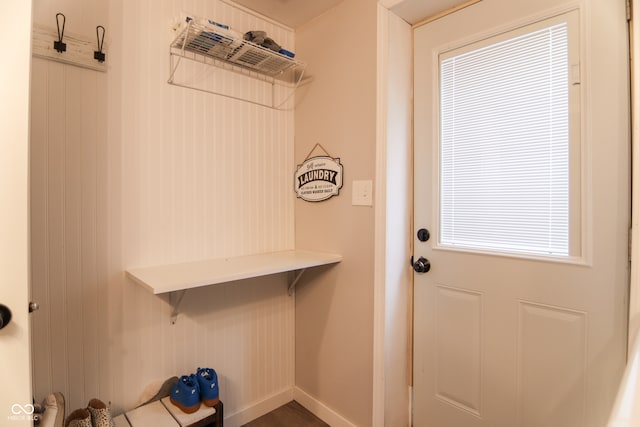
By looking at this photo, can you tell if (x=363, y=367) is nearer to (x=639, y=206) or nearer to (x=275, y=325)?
(x=275, y=325)

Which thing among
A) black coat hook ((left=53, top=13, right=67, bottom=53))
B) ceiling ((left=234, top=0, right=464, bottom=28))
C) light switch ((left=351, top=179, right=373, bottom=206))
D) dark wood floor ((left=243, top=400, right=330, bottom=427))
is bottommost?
dark wood floor ((left=243, top=400, right=330, bottom=427))

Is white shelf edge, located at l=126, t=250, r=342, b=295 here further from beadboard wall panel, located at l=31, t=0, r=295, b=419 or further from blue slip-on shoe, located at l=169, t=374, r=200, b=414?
blue slip-on shoe, located at l=169, t=374, r=200, b=414

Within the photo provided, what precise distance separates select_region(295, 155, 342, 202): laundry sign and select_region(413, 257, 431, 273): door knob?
564mm

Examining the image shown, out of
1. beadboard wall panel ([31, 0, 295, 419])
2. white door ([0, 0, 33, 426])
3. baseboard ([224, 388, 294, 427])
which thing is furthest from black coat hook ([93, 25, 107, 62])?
baseboard ([224, 388, 294, 427])

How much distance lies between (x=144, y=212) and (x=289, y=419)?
143cm

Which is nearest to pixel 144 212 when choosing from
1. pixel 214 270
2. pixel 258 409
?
pixel 214 270

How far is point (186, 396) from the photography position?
1371 millimetres

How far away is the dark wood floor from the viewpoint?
1775 millimetres

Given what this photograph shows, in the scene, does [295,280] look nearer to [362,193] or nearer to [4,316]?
[362,193]

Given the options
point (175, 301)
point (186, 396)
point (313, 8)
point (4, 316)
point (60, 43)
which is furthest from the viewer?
point (313, 8)

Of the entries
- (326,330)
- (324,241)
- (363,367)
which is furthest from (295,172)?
(363,367)

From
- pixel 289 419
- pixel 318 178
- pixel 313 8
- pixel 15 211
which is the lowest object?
pixel 289 419

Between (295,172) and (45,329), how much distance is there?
1408 millimetres

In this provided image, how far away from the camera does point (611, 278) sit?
1.09m
